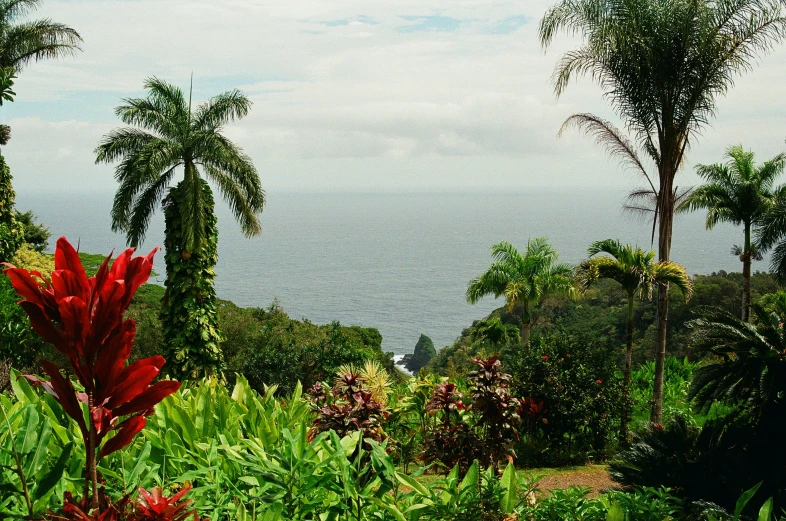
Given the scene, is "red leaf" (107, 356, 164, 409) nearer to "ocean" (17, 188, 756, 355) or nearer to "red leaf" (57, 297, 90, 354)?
"red leaf" (57, 297, 90, 354)

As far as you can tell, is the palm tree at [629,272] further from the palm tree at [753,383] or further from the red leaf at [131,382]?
the red leaf at [131,382]

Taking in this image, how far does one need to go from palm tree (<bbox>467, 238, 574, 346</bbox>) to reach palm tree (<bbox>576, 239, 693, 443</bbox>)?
18.3 feet

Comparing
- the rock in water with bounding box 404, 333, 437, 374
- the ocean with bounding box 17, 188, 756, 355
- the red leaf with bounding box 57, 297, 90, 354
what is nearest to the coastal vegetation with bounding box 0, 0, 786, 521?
the red leaf with bounding box 57, 297, 90, 354

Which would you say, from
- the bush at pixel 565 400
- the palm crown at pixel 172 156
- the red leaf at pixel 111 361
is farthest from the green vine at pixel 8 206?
the red leaf at pixel 111 361

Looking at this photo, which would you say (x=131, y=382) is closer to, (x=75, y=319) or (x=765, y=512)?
(x=75, y=319)

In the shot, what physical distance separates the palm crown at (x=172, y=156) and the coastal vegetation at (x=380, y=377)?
5 cm

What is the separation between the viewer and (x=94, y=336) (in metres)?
1.94

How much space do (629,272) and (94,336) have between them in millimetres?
10337

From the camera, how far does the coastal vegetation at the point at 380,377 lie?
7.52 ft

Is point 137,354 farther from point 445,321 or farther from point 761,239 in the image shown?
point 445,321

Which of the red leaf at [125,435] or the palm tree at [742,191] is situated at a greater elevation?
the palm tree at [742,191]

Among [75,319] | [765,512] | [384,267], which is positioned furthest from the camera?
[384,267]

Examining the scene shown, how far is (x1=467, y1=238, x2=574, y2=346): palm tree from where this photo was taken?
17250mm

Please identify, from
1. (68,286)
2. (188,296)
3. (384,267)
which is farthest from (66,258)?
(384,267)
